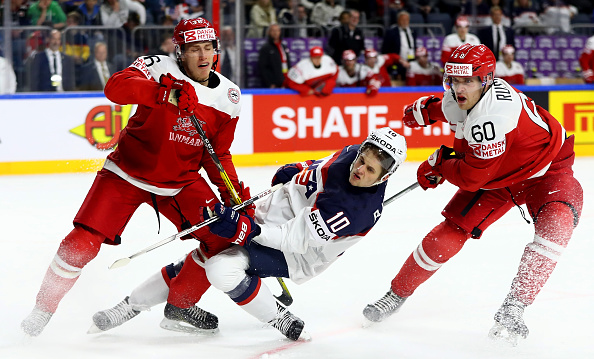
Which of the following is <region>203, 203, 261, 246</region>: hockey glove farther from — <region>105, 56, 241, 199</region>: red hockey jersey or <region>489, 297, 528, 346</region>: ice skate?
<region>489, 297, 528, 346</region>: ice skate

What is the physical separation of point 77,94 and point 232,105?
4375 mm

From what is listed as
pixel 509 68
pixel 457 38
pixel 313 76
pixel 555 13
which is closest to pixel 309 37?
pixel 313 76

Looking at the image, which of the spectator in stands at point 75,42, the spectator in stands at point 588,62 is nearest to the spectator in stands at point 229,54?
the spectator in stands at point 75,42

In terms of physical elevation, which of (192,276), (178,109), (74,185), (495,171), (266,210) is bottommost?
(74,185)

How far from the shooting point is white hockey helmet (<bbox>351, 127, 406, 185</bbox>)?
3062 millimetres

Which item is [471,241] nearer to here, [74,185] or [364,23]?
[74,185]

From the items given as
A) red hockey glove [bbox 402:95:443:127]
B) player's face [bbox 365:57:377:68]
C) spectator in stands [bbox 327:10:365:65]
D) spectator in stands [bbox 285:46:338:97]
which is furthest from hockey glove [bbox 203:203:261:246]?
spectator in stands [bbox 327:10:365:65]

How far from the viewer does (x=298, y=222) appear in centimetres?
313

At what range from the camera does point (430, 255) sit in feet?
11.4

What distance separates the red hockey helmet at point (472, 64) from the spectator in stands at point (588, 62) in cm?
606

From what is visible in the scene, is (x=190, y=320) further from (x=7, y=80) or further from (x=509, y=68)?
(x=509, y=68)

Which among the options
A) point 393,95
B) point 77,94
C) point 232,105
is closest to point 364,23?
Result: point 393,95

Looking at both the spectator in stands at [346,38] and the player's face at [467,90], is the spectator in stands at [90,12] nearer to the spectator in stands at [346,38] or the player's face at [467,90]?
the spectator in stands at [346,38]

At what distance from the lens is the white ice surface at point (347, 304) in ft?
10.5
